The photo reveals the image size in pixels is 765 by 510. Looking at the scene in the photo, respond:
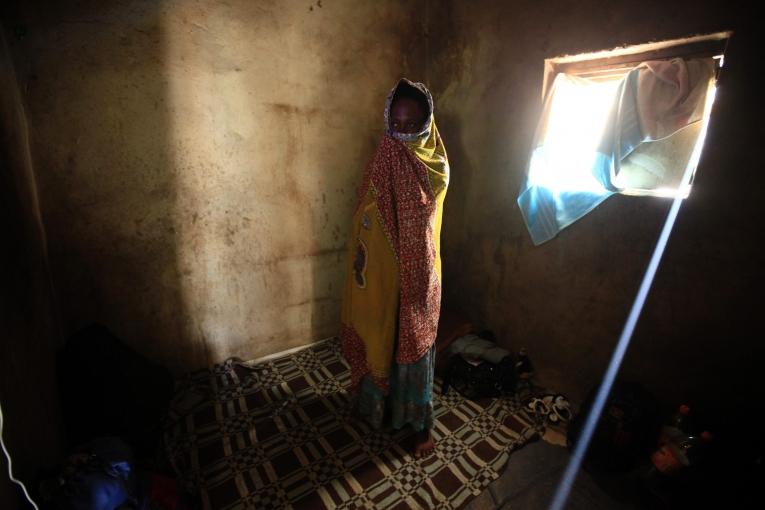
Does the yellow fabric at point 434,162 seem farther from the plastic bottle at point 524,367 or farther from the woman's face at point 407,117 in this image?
the plastic bottle at point 524,367

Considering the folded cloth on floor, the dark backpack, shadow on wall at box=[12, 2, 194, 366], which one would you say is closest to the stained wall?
shadow on wall at box=[12, 2, 194, 366]

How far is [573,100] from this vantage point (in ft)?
7.97

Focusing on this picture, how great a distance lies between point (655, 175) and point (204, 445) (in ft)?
10.2

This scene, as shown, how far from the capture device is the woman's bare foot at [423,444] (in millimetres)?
2129

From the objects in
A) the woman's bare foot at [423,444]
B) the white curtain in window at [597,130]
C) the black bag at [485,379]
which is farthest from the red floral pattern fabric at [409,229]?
the white curtain in window at [597,130]

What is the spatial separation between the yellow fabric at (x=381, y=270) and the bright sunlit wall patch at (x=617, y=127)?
3.28 ft

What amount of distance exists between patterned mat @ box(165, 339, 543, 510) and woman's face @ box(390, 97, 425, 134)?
1.85m

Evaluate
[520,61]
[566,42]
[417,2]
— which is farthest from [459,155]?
[417,2]

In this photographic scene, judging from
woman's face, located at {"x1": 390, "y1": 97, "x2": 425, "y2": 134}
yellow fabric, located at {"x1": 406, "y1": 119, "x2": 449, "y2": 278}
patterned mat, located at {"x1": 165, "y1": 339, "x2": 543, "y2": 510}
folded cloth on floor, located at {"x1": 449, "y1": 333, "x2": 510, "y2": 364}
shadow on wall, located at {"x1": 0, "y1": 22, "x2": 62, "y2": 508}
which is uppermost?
woman's face, located at {"x1": 390, "y1": 97, "x2": 425, "y2": 134}

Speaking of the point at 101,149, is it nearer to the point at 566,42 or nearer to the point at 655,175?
the point at 566,42

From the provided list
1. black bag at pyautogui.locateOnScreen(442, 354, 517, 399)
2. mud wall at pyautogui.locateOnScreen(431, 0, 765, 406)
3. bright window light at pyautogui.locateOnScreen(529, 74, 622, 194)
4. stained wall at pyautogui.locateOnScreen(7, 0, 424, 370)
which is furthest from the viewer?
black bag at pyautogui.locateOnScreen(442, 354, 517, 399)

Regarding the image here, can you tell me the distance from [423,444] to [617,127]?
2.19 meters

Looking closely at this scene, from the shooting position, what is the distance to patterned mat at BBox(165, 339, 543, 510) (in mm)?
1895

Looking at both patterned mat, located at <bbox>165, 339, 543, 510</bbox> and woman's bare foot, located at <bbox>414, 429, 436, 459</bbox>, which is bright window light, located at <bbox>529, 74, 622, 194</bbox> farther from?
woman's bare foot, located at <bbox>414, 429, 436, 459</bbox>
